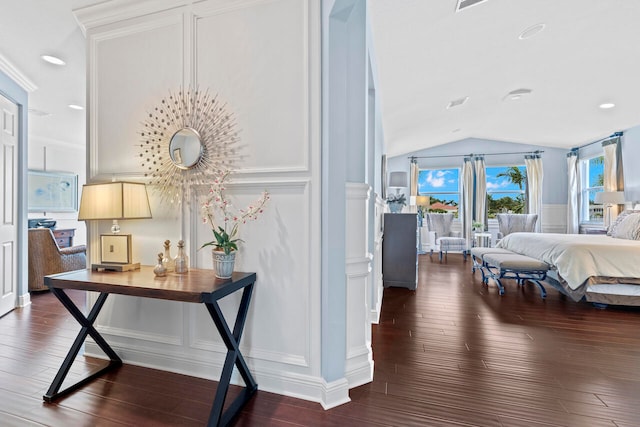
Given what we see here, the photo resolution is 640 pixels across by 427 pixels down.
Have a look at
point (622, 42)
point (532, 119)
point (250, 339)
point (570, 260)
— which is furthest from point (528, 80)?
point (250, 339)

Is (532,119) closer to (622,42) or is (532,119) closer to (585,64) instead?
(585,64)

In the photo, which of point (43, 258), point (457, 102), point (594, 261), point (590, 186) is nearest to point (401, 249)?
point (594, 261)

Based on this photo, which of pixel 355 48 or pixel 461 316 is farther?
pixel 461 316

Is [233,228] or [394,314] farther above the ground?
[233,228]

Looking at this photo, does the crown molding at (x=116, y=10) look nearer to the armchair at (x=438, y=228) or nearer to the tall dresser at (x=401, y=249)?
the tall dresser at (x=401, y=249)

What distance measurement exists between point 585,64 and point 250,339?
4.93m

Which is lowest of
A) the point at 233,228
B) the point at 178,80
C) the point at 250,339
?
the point at 250,339

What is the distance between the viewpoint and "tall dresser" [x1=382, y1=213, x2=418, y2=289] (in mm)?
4402

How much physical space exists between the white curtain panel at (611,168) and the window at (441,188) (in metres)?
2.86

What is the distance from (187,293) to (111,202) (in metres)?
0.95

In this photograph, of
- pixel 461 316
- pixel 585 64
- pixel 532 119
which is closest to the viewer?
pixel 461 316

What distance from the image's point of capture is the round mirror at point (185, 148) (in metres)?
2.17

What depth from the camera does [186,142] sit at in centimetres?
220

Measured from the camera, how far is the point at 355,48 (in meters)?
2.12
